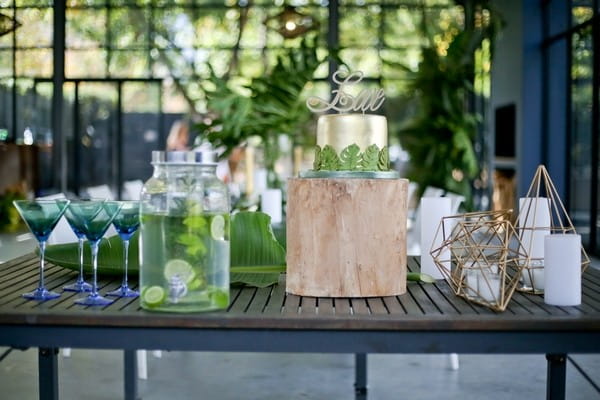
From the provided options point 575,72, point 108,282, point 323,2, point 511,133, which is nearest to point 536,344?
point 108,282

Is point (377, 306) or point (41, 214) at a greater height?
point (41, 214)

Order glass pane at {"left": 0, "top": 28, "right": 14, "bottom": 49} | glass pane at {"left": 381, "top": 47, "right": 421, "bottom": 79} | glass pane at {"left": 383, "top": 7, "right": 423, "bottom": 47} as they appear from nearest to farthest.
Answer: glass pane at {"left": 381, "top": 47, "right": 421, "bottom": 79}, glass pane at {"left": 383, "top": 7, "right": 423, "bottom": 47}, glass pane at {"left": 0, "top": 28, "right": 14, "bottom": 49}

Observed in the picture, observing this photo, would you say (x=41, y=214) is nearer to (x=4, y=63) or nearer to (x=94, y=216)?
(x=94, y=216)

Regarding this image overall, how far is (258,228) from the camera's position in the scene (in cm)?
226

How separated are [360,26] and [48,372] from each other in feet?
35.1

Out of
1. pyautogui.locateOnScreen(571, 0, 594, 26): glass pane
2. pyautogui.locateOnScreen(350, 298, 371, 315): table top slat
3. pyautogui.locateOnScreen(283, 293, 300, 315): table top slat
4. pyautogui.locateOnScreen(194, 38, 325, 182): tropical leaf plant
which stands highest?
pyautogui.locateOnScreen(571, 0, 594, 26): glass pane

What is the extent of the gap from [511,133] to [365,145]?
9.37m

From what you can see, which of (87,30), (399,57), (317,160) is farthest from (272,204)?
(87,30)

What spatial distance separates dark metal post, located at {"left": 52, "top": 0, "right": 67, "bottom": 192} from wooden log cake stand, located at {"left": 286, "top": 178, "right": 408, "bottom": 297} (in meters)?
8.75

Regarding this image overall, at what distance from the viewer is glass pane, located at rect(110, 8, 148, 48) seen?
Result: 40.8ft

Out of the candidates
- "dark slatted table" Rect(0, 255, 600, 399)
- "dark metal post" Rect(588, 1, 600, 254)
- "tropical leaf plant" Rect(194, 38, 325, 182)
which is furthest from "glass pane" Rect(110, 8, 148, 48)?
"dark slatted table" Rect(0, 255, 600, 399)

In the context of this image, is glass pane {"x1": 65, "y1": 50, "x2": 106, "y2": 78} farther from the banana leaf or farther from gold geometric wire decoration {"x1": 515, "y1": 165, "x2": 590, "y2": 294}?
gold geometric wire decoration {"x1": 515, "y1": 165, "x2": 590, "y2": 294}

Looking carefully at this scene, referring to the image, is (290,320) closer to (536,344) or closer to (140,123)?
(536,344)

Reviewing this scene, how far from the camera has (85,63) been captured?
1255 centimetres
